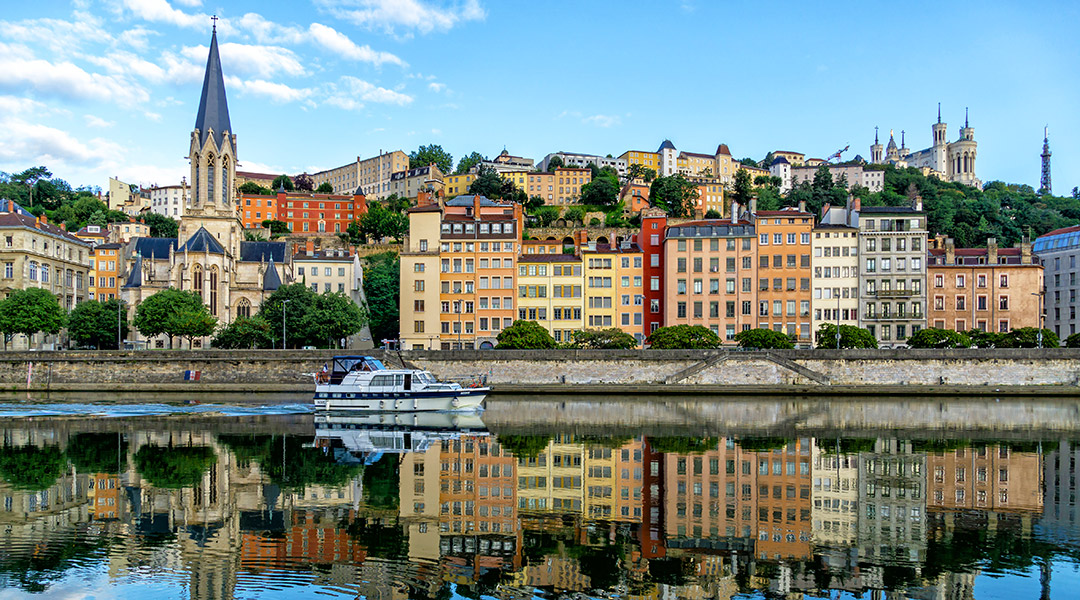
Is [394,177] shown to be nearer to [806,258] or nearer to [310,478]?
[806,258]

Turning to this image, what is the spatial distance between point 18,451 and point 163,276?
61.1 metres

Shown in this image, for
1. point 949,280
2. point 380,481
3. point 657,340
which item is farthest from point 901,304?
point 380,481

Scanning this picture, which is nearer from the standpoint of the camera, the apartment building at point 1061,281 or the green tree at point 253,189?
the apartment building at point 1061,281

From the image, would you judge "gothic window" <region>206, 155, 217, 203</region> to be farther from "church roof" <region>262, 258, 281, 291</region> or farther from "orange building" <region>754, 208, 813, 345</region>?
"orange building" <region>754, 208, 813, 345</region>

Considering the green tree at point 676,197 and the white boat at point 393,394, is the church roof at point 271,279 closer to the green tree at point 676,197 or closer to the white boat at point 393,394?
the white boat at point 393,394

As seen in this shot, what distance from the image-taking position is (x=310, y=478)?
89.5ft

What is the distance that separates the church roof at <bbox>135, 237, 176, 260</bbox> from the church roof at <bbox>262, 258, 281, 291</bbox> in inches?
463

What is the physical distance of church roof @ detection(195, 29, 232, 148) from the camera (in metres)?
92.6

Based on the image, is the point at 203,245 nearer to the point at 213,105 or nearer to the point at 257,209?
the point at 213,105

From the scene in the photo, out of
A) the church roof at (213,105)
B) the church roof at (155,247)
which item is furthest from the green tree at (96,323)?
the church roof at (213,105)

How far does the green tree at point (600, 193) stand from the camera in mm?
150250

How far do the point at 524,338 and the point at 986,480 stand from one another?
4287 centimetres

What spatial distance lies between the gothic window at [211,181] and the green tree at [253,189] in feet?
211

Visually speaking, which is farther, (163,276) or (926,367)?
(163,276)
